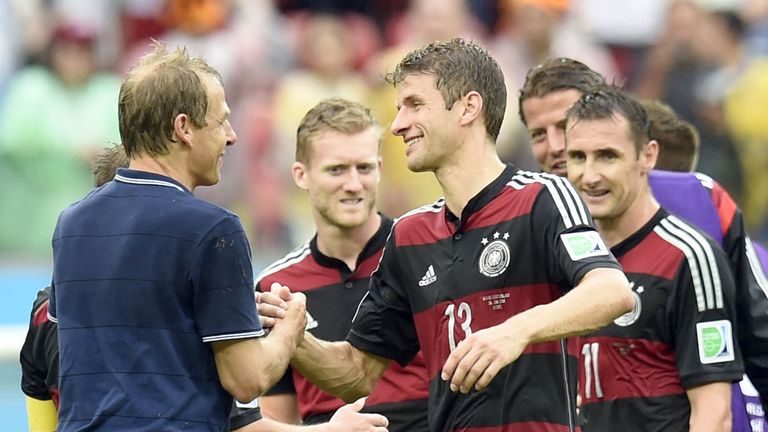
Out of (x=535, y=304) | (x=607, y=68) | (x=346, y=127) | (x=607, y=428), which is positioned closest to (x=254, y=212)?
(x=607, y=68)

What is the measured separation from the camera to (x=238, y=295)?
381 centimetres

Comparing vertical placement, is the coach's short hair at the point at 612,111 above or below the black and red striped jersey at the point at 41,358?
above

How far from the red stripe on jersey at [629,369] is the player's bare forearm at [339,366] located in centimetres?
81

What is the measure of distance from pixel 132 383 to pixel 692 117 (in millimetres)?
7906

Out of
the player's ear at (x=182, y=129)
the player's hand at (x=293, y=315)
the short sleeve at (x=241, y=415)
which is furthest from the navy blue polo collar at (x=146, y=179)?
the short sleeve at (x=241, y=415)

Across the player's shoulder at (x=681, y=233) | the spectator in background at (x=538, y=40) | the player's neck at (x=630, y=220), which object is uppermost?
the spectator in background at (x=538, y=40)

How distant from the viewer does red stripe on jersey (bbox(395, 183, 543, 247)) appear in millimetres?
4414

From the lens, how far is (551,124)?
584cm

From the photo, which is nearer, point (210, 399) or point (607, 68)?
point (210, 399)

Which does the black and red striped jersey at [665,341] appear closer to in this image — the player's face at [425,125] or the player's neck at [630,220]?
the player's neck at [630,220]

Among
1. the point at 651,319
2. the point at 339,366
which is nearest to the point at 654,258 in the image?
the point at 651,319

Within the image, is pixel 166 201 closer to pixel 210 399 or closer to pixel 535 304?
pixel 210 399

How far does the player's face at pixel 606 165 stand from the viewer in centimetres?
529

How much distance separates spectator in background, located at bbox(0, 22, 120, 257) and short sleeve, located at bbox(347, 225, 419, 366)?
623cm
